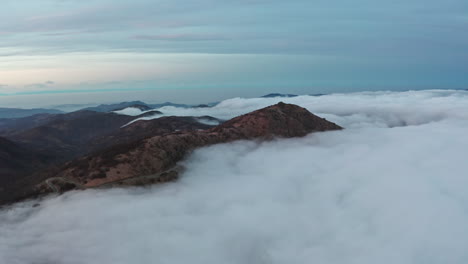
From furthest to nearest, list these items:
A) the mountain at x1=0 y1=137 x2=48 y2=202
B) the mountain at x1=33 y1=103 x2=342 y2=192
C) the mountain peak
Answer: the mountain at x1=0 y1=137 x2=48 y2=202, the mountain peak, the mountain at x1=33 y1=103 x2=342 y2=192

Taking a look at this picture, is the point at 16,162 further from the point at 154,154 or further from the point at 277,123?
the point at 277,123

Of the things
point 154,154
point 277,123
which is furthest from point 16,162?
point 277,123

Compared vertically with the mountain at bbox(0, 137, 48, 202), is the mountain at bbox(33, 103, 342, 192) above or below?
above

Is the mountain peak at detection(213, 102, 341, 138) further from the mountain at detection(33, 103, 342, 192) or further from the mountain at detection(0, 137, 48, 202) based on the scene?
the mountain at detection(0, 137, 48, 202)

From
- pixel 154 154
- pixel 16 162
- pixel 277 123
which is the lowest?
pixel 16 162

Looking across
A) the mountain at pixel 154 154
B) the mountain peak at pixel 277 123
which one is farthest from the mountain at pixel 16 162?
the mountain peak at pixel 277 123

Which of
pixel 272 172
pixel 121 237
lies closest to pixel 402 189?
pixel 272 172

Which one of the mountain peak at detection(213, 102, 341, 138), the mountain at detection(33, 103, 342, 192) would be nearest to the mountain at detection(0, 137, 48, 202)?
the mountain at detection(33, 103, 342, 192)

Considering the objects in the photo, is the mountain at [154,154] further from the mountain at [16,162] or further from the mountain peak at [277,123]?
the mountain at [16,162]

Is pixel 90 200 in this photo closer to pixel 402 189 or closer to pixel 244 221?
pixel 244 221
